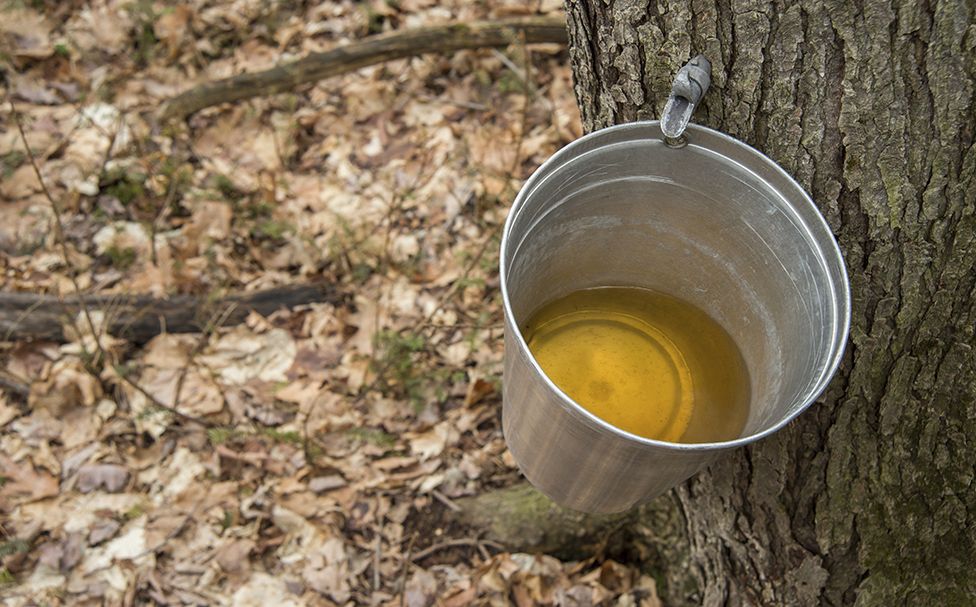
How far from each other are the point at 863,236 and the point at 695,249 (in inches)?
14.7

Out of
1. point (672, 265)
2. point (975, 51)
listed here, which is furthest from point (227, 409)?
point (975, 51)

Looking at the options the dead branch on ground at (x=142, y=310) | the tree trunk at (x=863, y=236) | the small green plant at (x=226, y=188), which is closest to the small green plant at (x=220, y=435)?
the dead branch on ground at (x=142, y=310)

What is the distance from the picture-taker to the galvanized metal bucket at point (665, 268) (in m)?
1.24

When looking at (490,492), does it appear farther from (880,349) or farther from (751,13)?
(751,13)

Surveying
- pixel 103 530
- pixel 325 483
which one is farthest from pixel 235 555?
pixel 103 530

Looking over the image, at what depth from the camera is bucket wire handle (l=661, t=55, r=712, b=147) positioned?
1274mm

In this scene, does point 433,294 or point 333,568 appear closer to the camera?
point 333,568

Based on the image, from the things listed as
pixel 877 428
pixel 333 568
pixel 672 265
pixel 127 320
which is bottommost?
pixel 333 568

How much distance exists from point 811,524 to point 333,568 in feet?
4.64

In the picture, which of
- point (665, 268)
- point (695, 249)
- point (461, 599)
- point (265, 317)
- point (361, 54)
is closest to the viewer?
point (695, 249)

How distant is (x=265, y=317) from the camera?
9.82 ft

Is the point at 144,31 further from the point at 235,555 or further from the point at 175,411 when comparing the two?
the point at 235,555

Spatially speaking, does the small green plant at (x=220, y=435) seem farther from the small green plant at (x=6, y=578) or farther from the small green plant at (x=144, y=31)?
the small green plant at (x=144, y=31)

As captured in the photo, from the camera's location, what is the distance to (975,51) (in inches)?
44.9
